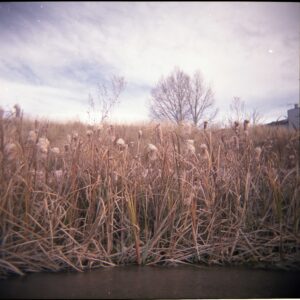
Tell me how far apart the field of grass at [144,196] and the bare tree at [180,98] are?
7cm

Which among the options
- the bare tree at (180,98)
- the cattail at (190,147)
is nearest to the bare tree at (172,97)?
the bare tree at (180,98)

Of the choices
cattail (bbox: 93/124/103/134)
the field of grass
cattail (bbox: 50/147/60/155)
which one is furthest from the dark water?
cattail (bbox: 93/124/103/134)

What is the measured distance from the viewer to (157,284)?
107 centimetres

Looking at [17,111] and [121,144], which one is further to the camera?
[121,144]

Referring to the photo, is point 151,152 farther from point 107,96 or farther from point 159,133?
point 107,96

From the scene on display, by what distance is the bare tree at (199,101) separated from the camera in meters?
1.30

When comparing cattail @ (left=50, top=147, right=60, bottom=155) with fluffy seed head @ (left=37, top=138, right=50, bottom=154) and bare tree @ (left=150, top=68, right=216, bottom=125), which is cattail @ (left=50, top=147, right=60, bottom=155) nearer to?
fluffy seed head @ (left=37, top=138, right=50, bottom=154)

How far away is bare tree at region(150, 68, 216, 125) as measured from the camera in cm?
129

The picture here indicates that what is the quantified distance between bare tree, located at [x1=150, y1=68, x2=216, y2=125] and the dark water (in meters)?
0.69

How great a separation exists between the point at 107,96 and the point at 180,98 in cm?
35

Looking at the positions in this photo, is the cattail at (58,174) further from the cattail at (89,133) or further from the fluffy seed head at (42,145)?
the cattail at (89,133)

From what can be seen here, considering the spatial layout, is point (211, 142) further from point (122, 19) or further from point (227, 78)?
point (122, 19)

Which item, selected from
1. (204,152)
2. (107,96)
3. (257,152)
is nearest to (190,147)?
(204,152)

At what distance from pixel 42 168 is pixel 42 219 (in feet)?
0.70
